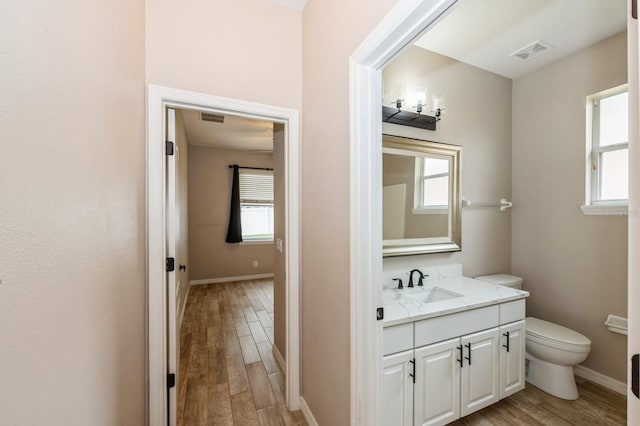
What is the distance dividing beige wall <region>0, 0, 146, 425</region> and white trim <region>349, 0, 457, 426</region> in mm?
933

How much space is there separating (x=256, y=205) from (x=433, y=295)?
13.9 feet

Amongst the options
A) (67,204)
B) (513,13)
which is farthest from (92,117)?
(513,13)

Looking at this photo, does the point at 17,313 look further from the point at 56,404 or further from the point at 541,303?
the point at 541,303

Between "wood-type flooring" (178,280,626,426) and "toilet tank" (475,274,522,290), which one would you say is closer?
"wood-type flooring" (178,280,626,426)

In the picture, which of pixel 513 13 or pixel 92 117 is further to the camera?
pixel 513 13

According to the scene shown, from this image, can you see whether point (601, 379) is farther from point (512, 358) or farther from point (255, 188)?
point (255, 188)

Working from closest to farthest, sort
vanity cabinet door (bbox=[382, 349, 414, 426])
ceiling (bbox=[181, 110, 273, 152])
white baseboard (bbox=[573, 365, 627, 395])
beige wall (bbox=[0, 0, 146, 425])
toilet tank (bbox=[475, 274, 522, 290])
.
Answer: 1. beige wall (bbox=[0, 0, 146, 425])
2. vanity cabinet door (bbox=[382, 349, 414, 426])
3. white baseboard (bbox=[573, 365, 627, 395])
4. toilet tank (bbox=[475, 274, 522, 290])
5. ceiling (bbox=[181, 110, 273, 152])

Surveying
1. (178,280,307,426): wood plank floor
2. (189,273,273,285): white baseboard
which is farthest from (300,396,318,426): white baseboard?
(189,273,273,285): white baseboard

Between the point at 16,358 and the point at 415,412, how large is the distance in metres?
1.73

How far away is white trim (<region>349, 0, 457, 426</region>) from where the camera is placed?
1.13 meters

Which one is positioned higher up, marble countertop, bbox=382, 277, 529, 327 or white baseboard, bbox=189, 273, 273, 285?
marble countertop, bbox=382, 277, 529, 327

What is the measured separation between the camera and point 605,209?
2.00 meters

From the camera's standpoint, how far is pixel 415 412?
1466 millimetres

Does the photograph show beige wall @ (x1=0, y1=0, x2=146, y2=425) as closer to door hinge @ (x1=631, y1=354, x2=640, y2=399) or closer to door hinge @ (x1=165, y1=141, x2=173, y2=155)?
door hinge @ (x1=165, y1=141, x2=173, y2=155)
